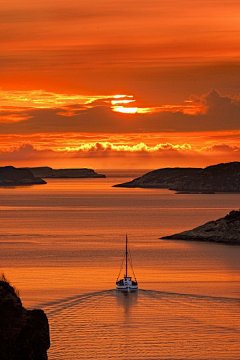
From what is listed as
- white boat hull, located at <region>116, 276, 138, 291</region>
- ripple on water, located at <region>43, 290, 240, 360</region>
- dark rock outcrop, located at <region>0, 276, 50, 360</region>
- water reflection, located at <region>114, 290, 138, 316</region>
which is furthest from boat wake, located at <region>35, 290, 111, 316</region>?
dark rock outcrop, located at <region>0, 276, 50, 360</region>

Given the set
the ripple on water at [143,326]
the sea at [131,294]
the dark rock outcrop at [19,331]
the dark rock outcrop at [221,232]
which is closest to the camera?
the dark rock outcrop at [19,331]

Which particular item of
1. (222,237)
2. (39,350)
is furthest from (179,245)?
(39,350)

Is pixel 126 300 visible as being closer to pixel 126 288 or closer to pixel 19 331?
pixel 126 288

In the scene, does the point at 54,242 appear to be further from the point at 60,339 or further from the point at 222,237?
the point at 60,339

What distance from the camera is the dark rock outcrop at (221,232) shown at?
118875 millimetres

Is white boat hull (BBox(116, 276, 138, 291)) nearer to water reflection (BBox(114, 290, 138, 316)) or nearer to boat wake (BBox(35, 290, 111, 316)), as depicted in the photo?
water reflection (BBox(114, 290, 138, 316))

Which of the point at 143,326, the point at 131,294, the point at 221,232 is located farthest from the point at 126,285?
the point at 221,232

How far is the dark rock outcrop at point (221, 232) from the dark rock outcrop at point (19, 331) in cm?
8232

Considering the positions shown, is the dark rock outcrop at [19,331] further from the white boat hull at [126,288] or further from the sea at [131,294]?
the white boat hull at [126,288]

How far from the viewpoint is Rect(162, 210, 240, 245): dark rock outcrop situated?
4680 inches

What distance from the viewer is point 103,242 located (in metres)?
126

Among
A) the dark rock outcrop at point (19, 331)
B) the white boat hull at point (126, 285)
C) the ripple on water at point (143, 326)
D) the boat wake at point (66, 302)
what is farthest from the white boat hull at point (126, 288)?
the dark rock outcrop at point (19, 331)

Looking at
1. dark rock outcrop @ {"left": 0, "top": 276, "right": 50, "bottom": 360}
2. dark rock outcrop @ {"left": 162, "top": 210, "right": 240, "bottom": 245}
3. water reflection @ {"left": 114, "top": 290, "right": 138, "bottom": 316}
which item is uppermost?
dark rock outcrop @ {"left": 162, "top": 210, "right": 240, "bottom": 245}

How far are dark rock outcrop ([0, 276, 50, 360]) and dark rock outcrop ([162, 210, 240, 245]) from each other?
270 ft
